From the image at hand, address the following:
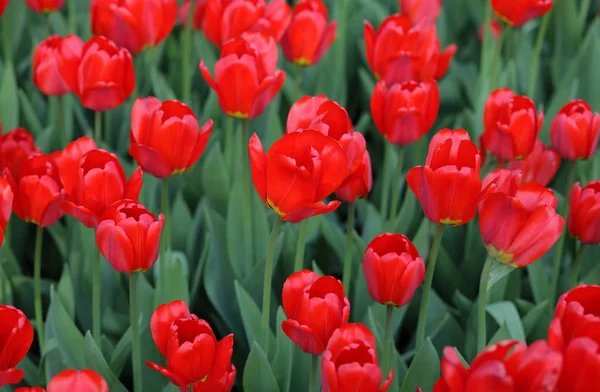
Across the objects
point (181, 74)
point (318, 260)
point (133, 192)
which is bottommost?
point (318, 260)

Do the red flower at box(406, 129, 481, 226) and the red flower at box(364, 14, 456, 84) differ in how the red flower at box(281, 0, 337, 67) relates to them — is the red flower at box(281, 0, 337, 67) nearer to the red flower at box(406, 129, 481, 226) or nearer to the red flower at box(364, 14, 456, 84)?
the red flower at box(364, 14, 456, 84)

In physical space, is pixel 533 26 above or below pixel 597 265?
above

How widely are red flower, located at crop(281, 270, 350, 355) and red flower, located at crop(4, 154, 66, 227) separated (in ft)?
1.24

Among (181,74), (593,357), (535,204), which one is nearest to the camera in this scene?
(593,357)

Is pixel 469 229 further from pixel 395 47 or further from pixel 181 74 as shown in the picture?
pixel 181 74

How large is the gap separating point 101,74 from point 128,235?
36cm

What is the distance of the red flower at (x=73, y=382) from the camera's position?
65cm

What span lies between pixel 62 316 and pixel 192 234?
291mm

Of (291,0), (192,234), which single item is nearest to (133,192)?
(192,234)

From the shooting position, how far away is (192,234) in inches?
52.1

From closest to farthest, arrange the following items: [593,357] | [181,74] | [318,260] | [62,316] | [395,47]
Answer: [593,357] → [62,316] → [395,47] → [318,260] → [181,74]

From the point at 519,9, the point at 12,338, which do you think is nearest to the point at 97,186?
the point at 12,338

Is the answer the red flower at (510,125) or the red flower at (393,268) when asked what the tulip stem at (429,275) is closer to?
the red flower at (393,268)

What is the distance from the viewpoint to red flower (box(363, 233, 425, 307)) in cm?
87
